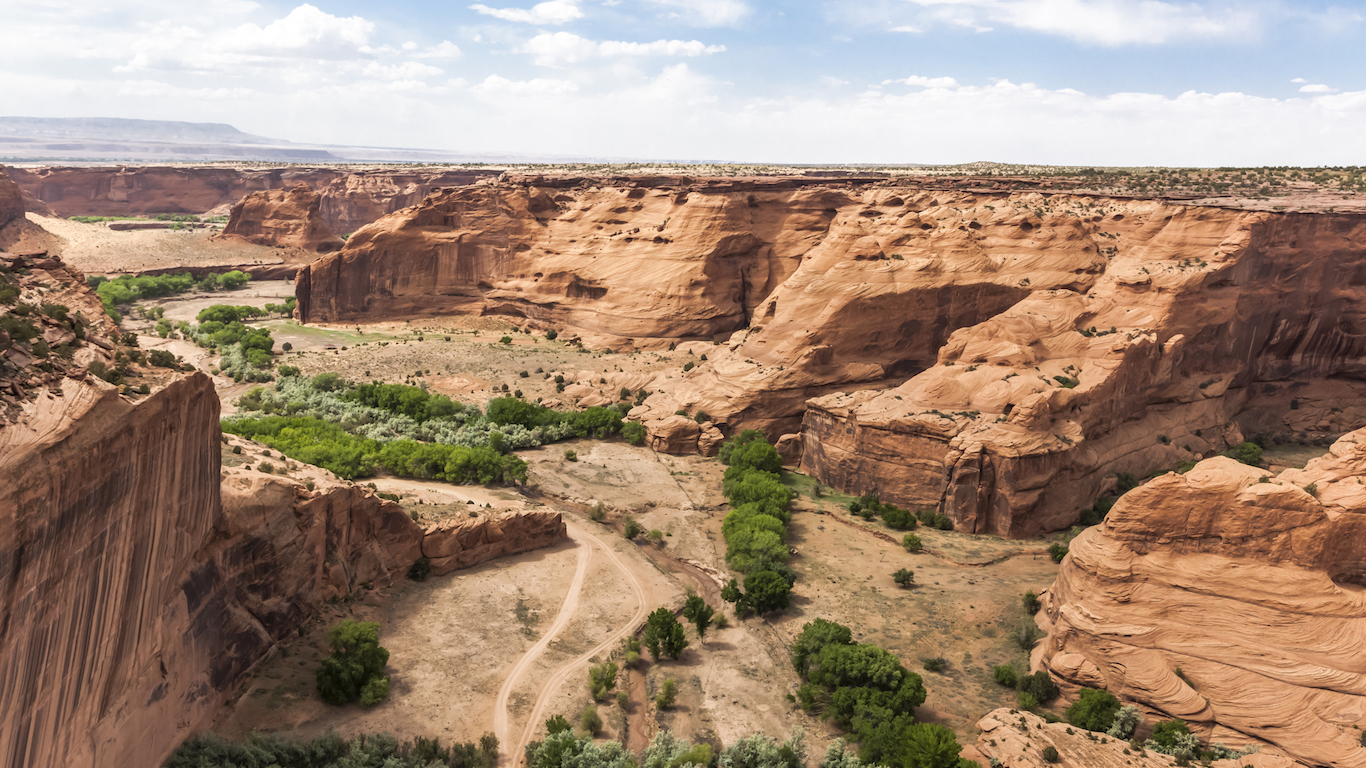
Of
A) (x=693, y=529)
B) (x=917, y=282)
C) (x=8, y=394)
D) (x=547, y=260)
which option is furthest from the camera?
(x=547, y=260)

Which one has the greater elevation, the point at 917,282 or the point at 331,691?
the point at 917,282

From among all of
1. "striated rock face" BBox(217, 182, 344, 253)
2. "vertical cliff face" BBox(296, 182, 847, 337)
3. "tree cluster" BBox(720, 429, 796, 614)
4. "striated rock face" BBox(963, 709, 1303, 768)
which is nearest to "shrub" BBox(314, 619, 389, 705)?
"tree cluster" BBox(720, 429, 796, 614)

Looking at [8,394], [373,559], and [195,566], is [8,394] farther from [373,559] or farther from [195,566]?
[373,559]

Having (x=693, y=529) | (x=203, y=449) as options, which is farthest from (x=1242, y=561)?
(x=203, y=449)

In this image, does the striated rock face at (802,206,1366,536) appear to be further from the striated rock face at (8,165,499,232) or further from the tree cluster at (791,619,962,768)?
the striated rock face at (8,165,499,232)

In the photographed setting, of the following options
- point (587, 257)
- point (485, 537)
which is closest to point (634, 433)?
point (485, 537)

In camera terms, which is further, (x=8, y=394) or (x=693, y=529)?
(x=693, y=529)

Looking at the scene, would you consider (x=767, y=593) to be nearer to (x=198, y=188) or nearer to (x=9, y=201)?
(x=9, y=201)
